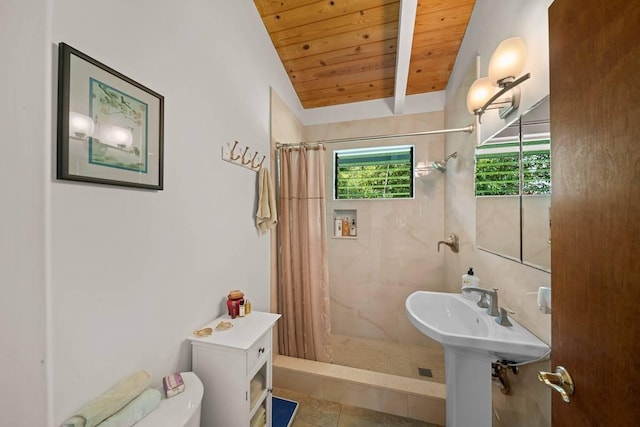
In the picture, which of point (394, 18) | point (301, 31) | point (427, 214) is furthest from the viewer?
point (427, 214)

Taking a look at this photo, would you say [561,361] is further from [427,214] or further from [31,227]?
[427,214]

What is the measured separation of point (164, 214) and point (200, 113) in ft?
1.95

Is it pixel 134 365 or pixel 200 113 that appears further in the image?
pixel 200 113

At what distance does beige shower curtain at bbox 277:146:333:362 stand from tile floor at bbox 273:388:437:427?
0.34 meters

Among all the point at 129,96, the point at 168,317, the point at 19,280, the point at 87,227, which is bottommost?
the point at 168,317

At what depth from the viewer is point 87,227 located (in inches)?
30.0

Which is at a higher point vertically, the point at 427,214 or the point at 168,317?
the point at 427,214

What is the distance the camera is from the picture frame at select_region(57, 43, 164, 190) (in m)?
0.70

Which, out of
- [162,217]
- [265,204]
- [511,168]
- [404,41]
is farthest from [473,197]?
[162,217]

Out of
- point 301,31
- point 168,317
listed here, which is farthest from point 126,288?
point 301,31

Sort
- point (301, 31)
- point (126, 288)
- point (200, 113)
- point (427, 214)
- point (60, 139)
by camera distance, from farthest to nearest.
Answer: point (427, 214) → point (301, 31) → point (200, 113) → point (126, 288) → point (60, 139)

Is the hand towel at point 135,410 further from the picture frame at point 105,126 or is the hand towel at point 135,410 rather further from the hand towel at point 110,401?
the picture frame at point 105,126

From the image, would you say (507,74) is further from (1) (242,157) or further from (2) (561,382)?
(1) (242,157)

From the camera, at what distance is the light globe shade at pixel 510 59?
107 centimetres
